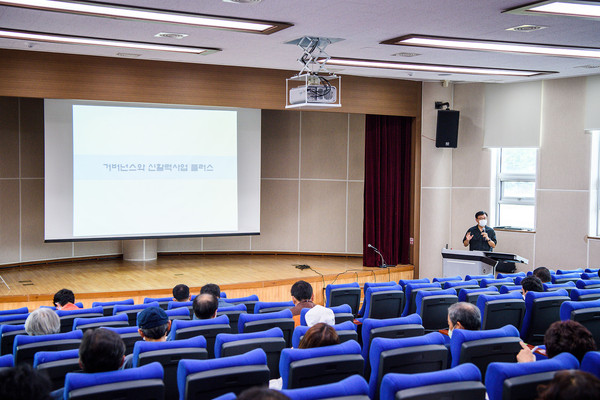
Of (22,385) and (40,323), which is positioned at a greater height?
(22,385)

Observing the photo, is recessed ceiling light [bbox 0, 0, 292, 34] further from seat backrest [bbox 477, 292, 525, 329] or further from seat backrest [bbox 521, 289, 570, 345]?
seat backrest [bbox 521, 289, 570, 345]

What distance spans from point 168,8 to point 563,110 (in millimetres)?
7784

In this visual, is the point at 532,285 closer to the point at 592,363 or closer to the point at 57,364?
the point at 592,363

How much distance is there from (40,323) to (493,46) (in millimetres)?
→ 6184

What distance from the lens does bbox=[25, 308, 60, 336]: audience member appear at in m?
4.34

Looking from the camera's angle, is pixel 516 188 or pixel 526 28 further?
pixel 516 188

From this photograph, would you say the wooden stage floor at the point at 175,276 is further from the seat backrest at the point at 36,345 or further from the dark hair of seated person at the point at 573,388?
the dark hair of seated person at the point at 573,388

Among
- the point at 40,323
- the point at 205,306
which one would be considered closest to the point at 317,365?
the point at 205,306

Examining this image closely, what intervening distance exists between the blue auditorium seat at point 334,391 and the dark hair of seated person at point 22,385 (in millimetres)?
925

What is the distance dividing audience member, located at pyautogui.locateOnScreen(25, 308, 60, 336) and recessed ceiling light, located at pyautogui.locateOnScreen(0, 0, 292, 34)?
9.74ft

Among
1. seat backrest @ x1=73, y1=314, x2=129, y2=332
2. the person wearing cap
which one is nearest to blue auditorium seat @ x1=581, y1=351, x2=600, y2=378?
the person wearing cap

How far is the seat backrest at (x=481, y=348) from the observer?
11.6ft

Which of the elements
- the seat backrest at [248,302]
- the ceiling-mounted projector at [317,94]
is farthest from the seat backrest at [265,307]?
the ceiling-mounted projector at [317,94]

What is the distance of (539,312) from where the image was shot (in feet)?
17.1
